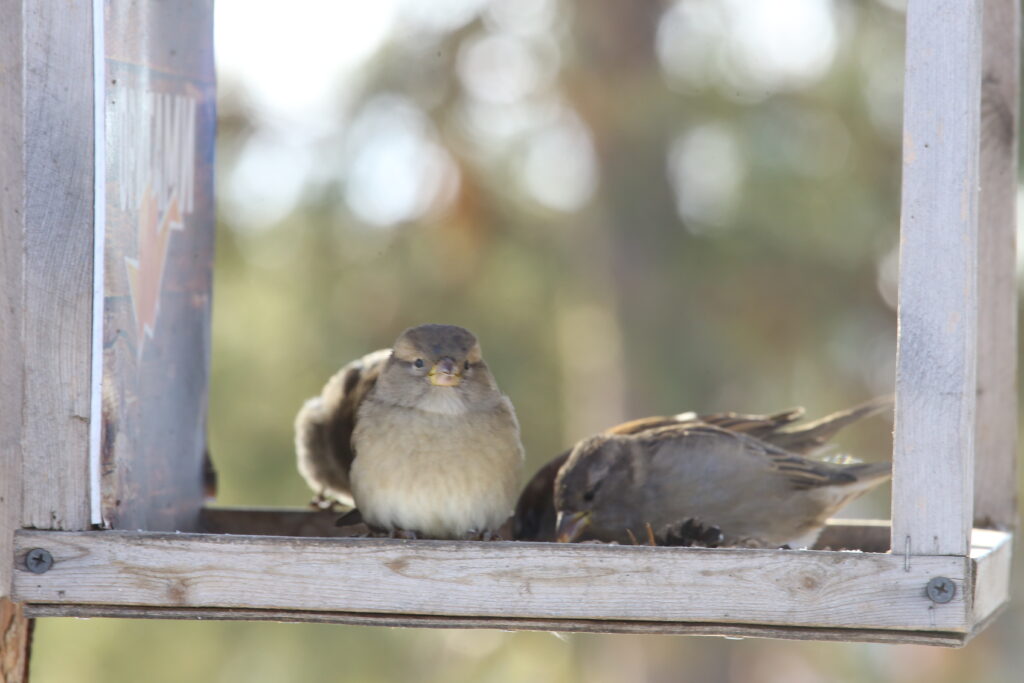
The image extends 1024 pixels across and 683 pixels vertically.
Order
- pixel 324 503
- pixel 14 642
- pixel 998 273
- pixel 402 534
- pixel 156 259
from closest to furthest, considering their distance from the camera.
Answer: pixel 14 642, pixel 402 534, pixel 156 259, pixel 998 273, pixel 324 503

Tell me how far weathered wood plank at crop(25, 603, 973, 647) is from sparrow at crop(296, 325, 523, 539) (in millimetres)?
501

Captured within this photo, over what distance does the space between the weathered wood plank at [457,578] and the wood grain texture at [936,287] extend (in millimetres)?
138

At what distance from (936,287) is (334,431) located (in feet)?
6.27

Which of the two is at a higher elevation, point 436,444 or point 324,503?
point 436,444

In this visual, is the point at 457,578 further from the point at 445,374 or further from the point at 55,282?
the point at 55,282

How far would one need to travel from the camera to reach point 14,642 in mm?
2973

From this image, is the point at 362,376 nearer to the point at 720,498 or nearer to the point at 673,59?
the point at 720,498

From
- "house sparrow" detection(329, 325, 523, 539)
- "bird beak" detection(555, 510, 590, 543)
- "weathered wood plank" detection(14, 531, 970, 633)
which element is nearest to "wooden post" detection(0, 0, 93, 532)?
"weathered wood plank" detection(14, 531, 970, 633)

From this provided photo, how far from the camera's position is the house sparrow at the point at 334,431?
3.79 meters

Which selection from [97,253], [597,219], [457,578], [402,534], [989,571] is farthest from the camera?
[597,219]

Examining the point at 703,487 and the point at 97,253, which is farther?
the point at 703,487

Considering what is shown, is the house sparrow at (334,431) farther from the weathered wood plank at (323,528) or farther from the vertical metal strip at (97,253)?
the vertical metal strip at (97,253)

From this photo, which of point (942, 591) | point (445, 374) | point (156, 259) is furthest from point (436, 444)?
point (942, 591)

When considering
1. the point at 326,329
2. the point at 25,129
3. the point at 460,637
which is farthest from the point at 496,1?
the point at 25,129
